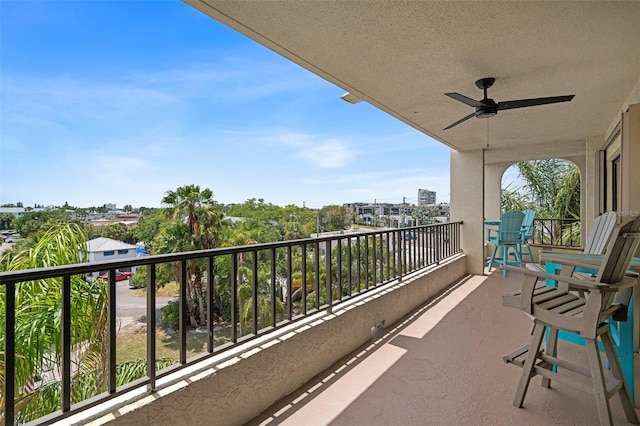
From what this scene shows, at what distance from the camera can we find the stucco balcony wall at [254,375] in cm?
141

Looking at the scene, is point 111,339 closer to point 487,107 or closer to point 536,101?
point 487,107

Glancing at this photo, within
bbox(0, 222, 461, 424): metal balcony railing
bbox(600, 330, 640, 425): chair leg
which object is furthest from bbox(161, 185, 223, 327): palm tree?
bbox(600, 330, 640, 425): chair leg

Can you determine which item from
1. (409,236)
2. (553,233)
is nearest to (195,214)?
(409,236)

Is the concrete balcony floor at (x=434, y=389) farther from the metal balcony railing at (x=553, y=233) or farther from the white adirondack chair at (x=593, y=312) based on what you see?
the metal balcony railing at (x=553, y=233)

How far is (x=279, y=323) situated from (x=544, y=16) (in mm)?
2498

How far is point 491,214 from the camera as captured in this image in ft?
26.1

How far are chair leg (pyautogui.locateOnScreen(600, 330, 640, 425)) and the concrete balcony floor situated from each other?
50 millimetres

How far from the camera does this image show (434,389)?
2.14 meters

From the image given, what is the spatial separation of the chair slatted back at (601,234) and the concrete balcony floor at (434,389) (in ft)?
2.72

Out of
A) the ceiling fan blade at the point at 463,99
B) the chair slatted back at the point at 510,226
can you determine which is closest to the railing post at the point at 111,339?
the ceiling fan blade at the point at 463,99

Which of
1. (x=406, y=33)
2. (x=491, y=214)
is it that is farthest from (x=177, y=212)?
(x=406, y=33)

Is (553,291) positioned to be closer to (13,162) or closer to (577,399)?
(577,399)

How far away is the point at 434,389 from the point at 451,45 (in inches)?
90.9

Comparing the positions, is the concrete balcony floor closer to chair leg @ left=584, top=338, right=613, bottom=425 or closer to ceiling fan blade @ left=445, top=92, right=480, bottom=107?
chair leg @ left=584, top=338, right=613, bottom=425
